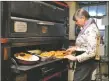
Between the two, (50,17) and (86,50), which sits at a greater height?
(50,17)

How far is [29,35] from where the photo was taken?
269cm

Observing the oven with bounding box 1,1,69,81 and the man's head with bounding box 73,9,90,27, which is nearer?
the oven with bounding box 1,1,69,81

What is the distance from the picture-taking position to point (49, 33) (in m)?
3.27

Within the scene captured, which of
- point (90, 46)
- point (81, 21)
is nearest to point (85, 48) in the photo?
point (90, 46)

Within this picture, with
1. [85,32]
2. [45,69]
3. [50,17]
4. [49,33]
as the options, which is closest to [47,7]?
[50,17]

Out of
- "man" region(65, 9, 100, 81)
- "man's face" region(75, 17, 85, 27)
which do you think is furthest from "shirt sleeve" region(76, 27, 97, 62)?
"man's face" region(75, 17, 85, 27)

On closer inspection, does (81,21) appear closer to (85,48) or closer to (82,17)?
(82,17)

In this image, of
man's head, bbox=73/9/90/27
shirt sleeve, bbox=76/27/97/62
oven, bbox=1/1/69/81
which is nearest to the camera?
oven, bbox=1/1/69/81

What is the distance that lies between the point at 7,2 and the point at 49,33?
1.12 m

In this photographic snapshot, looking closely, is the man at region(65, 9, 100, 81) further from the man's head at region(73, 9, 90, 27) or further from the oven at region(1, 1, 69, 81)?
the oven at region(1, 1, 69, 81)

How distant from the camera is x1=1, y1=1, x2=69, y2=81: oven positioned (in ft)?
7.51

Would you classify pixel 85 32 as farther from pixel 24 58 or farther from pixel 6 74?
pixel 6 74

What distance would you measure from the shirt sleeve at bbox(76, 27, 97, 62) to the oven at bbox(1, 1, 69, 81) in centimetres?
34

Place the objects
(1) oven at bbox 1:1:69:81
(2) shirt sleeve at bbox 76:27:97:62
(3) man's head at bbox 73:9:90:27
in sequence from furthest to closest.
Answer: (3) man's head at bbox 73:9:90:27 → (2) shirt sleeve at bbox 76:27:97:62 → (1) oven at bbox 1:1:69:81
